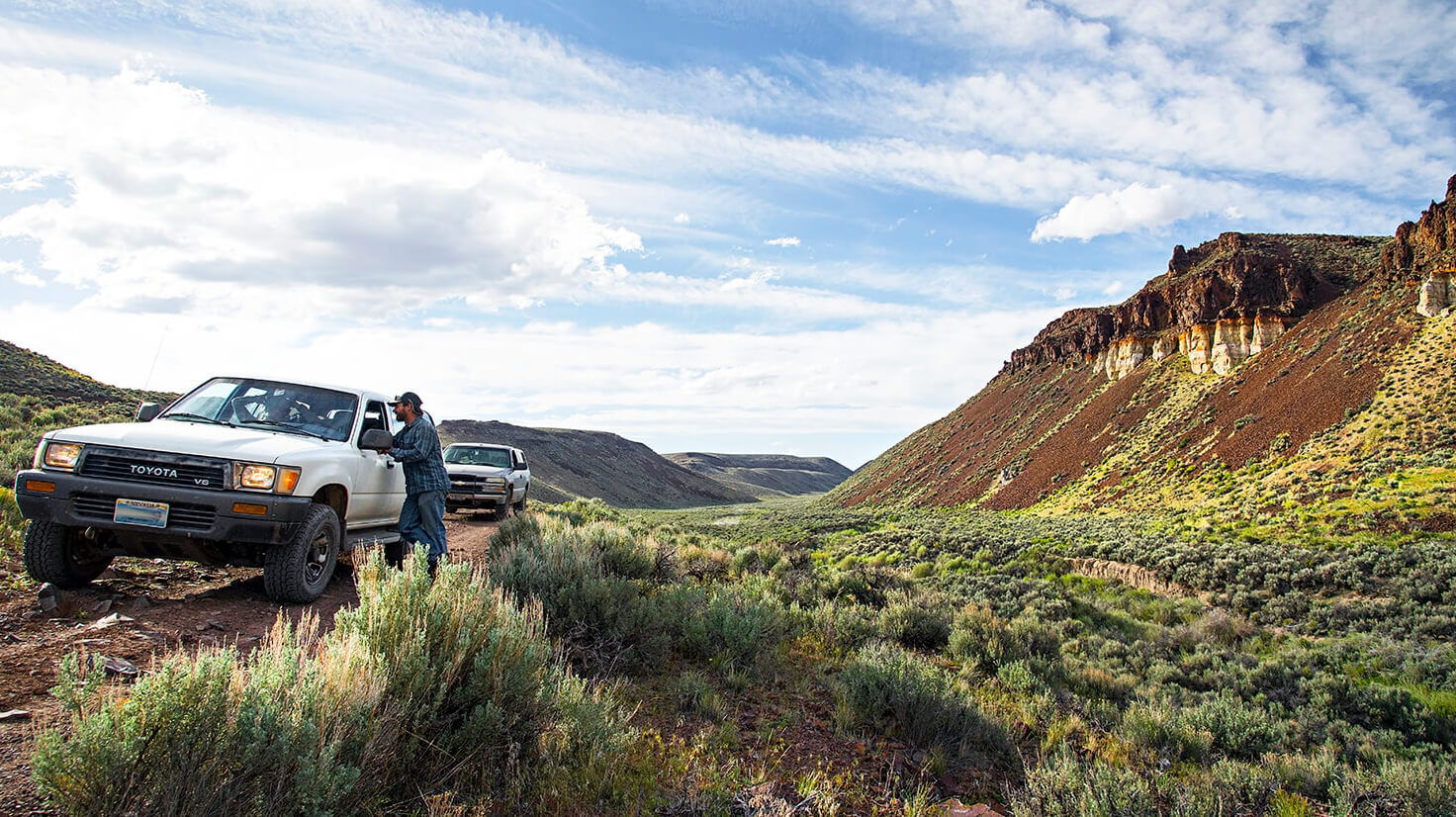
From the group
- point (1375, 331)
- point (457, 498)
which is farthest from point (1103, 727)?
point (1375, 331)

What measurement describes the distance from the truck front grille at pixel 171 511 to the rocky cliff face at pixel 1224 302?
5808 cm

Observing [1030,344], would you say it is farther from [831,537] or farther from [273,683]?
[273,683]

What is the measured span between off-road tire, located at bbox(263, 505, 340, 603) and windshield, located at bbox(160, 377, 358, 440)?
1.36 meters

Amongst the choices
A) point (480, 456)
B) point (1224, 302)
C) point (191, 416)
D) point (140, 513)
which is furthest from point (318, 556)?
point (1224, 302)

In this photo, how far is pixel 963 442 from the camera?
71250mm

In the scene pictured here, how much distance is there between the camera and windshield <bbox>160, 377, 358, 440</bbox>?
679 centimetres

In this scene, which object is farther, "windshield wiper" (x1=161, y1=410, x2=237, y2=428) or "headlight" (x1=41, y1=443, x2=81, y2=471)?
"windshield wiper" (x1=161, y1=410, x2=237, y2=428)

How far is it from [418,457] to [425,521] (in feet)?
2.33

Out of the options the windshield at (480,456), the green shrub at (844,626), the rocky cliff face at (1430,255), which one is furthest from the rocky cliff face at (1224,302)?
the green shrub at (844,626)

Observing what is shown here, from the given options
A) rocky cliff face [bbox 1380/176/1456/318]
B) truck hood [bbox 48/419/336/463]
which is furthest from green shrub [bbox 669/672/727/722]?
rocky cliff face [bbox 1380/176/1456/318]

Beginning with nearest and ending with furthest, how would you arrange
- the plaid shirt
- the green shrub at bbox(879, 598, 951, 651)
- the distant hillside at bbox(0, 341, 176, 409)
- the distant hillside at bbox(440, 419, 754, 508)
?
the plaid shirt, the green shrub at bbox(879, 598, 951, 651), the distant hillside at bbox(0, 341, 176, 409), the distant hillside at bbox(440, 419, 754, 508)

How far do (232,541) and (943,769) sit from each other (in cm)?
579

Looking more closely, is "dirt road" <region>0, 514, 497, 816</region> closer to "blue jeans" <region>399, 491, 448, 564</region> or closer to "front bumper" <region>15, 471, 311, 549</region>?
"front bumper" <region>15, 471, 311, 549</region>

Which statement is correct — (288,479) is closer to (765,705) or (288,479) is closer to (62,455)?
(62,455)
